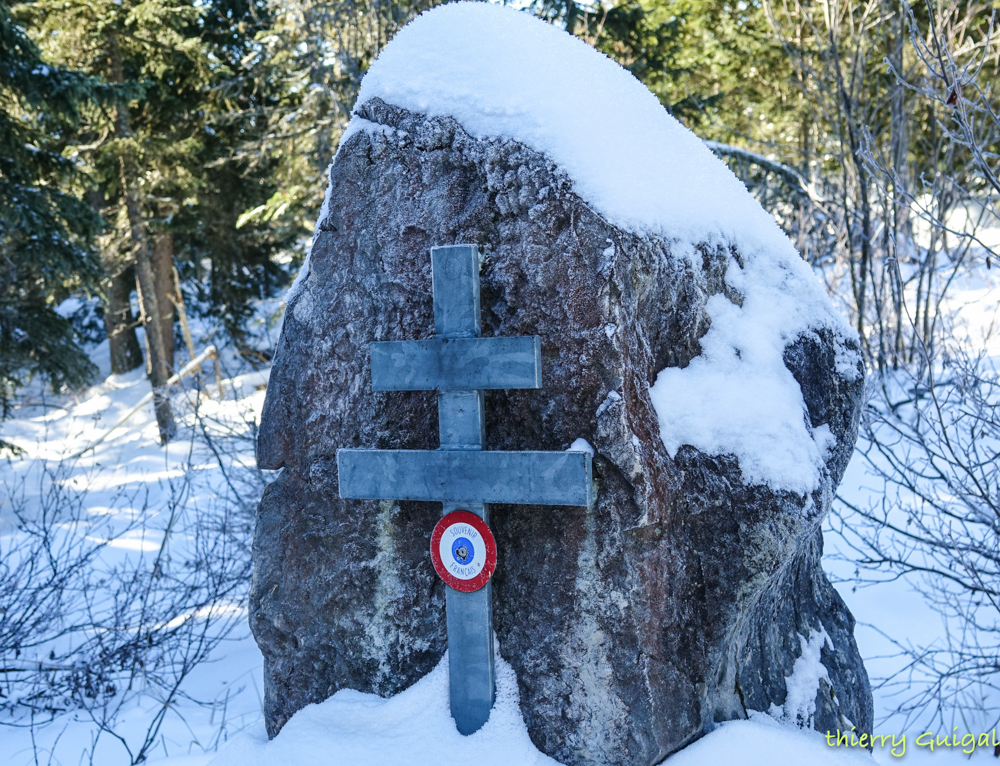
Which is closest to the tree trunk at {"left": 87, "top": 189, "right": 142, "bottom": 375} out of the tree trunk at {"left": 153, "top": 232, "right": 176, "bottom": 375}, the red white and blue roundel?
the tree trunk at {"left": 153, "top": 232, "right": 176, "bottom": 375}

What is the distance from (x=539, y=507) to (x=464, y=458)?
302 mm

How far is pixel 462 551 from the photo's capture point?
239 centimetres

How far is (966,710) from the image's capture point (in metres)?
4.35

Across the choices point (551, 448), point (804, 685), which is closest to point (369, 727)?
point (551, 448)

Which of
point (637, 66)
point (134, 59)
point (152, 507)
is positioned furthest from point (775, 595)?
point (134, 59)

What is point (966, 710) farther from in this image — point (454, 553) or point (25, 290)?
Result: point (25, 290)

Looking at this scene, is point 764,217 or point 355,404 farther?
point 764,217

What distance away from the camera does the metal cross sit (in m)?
2.28

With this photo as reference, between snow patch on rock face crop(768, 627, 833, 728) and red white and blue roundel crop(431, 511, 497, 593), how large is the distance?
4.23 ft

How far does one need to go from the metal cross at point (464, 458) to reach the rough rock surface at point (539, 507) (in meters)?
0.15

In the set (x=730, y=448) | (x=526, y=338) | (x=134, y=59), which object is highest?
(x=134, y=59)

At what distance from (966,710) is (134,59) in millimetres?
14663

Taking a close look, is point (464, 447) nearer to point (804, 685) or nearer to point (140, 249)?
point (804, 685)

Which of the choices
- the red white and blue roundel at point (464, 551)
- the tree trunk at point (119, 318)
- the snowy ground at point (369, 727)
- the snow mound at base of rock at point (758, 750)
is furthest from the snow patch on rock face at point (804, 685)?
the tree trunk at point (119, 318)
